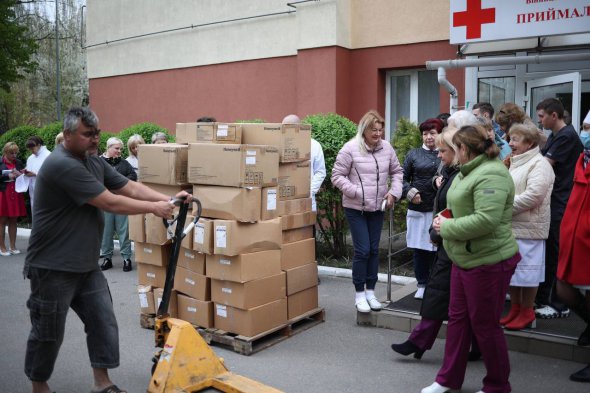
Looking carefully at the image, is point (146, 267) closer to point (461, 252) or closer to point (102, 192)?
point (102, 192)

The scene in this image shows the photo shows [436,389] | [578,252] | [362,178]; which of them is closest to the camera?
[436,389]

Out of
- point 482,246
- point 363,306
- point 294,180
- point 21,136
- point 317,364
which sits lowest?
point 317,364

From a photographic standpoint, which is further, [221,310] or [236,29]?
[236,29]

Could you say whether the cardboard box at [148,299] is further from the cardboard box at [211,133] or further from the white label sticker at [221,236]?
the cardboard box at [211,133]

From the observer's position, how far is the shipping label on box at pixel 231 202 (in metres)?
Result: 5.13

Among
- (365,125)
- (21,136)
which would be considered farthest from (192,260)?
(21,136)

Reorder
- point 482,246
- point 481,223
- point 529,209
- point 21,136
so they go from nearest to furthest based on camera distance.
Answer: point 481,223
point 482,246
point 529,209
point 21,136

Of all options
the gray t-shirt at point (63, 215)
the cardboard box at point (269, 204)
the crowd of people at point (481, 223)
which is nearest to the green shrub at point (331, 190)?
the crowd of people at point (481, 223)

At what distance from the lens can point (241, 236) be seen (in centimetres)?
516

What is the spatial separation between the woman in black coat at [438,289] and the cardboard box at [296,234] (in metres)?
1.50

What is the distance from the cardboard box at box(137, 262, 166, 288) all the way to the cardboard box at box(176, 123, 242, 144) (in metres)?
1.34

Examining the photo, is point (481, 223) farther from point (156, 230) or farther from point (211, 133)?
point (156, 230)

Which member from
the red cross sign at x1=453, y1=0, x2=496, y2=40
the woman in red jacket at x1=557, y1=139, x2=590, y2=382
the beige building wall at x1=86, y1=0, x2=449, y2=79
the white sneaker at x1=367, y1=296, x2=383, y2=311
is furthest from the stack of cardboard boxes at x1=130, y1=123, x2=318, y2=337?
the beige building wall at x1=86, y1=0, x2=449, y2=79

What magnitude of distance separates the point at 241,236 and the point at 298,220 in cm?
86
